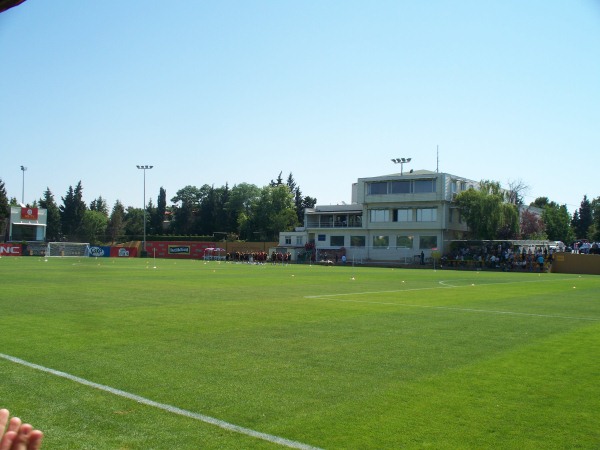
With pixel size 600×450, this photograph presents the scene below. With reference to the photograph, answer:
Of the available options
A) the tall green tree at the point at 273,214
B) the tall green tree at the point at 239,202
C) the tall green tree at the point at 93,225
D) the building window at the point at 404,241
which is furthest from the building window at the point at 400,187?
the tall green tree at the point at 93,225

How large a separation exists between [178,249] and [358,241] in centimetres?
2734

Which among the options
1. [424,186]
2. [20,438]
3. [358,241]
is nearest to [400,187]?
[424,186]

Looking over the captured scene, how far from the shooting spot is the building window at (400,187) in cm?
7297

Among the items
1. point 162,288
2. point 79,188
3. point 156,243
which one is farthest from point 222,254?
point 162,288

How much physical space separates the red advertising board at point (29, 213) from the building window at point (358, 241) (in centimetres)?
4597

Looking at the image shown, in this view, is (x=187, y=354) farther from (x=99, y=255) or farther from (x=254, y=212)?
(x=254, y=212)

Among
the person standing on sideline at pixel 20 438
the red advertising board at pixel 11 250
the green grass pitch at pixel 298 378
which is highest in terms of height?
the person standing on sideline at pixel 20 438

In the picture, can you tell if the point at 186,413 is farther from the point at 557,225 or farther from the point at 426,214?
the point at 557,225

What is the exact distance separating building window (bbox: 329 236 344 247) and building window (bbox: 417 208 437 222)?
11.6 m

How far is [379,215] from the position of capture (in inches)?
2960

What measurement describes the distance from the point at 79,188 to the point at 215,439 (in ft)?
378

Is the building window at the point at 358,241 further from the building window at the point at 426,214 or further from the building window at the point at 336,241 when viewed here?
the building window at the point at 426,214

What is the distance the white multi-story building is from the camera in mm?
69812

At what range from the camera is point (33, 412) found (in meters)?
5.62
